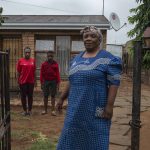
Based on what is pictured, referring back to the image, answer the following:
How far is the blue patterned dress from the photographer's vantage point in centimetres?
462

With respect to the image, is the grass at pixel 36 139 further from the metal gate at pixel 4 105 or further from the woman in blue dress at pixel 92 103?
the woman in blue dress at pixel 92 103

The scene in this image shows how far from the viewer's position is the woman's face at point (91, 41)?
4.82m

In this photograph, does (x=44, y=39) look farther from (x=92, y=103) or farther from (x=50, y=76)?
(x=92, y=103)

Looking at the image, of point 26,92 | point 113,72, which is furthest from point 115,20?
point 113,72

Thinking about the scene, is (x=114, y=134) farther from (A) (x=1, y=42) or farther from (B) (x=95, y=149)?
(A) (x=1, y=42)

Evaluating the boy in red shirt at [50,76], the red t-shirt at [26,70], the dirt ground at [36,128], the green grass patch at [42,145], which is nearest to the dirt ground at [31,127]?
the dirt ground at [36,128]

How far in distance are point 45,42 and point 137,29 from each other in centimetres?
739

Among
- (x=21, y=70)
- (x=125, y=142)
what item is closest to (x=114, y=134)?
(x=125, y=142)

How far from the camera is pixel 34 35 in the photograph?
653 inches

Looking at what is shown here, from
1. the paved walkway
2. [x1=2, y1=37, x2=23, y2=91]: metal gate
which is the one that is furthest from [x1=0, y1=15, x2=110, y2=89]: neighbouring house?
the paved walkway

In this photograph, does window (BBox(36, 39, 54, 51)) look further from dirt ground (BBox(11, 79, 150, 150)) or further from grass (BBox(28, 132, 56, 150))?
grass (BBox(28, 132, 56, 150))

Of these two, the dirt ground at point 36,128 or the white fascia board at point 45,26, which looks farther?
the white fascia board at point 45,26

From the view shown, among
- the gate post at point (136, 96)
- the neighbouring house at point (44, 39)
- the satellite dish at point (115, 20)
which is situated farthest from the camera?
the satellite dish at point (115, 20)

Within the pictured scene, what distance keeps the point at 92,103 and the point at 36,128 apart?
5.07 meters
